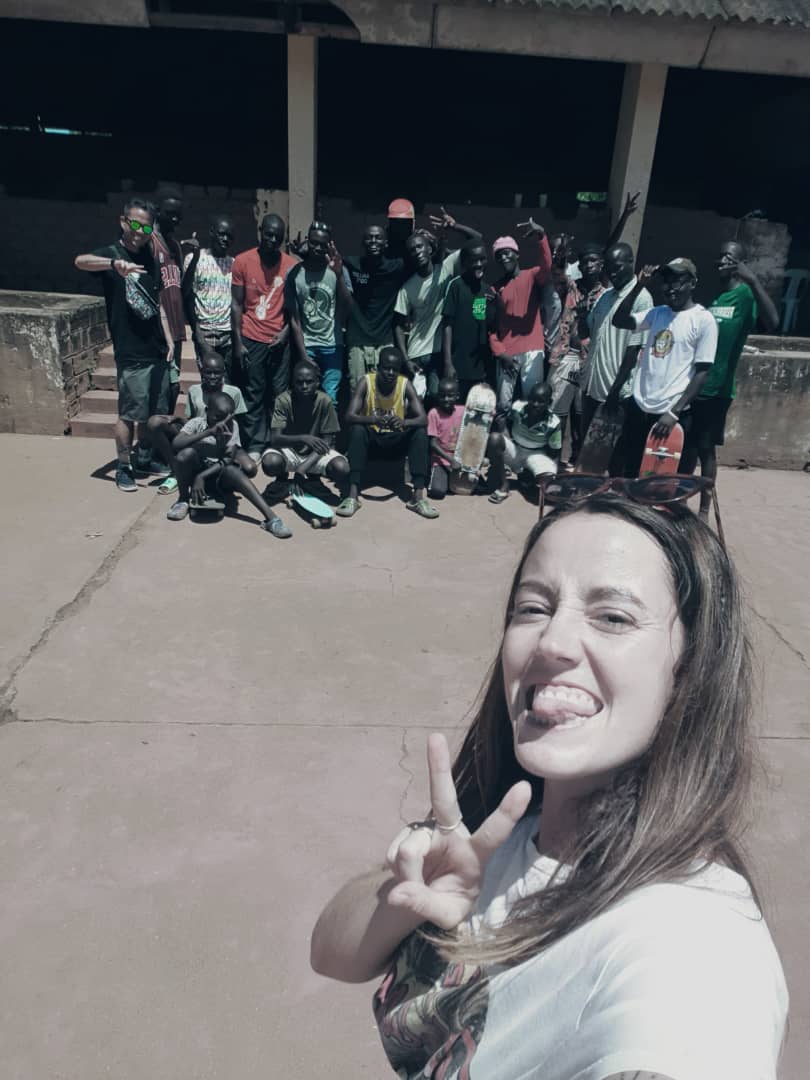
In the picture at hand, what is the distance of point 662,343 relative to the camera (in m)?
5.02

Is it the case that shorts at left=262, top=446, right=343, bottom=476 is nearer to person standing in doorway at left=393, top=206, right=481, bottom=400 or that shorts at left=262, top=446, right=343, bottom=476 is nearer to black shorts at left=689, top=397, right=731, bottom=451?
person standing in doorway at left=393, top=206, right=481, bottom=400

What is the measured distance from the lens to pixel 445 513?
5.73 m

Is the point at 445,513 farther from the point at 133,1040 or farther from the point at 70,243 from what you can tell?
the point at 70,243

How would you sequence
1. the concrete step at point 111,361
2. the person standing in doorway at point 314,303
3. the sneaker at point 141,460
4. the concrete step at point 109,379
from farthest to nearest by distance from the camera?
1. the concrete step at point 111,361
2. the concrete step at point 109,379
3. the sneaker at point 141,460
4. the person standing in doorway at point 314,303

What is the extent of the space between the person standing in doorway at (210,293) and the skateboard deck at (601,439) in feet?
9.42

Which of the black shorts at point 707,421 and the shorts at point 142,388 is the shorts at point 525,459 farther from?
the shorts at point 142,388

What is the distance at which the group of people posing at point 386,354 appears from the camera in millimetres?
5273

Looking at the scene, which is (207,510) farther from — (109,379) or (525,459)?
(109,379)

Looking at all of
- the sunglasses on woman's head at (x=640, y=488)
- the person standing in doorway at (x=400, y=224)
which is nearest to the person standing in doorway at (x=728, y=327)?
the person standing in doorway at (x=400, y=224)

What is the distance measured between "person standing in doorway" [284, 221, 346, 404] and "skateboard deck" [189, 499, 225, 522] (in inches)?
52.7

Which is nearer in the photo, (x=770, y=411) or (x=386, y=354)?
(x=386, y=354)

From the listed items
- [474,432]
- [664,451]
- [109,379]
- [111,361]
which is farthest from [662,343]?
[111,361]

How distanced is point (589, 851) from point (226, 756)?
2.23m

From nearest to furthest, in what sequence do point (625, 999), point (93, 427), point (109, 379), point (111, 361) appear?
point (625, 999) < point (93, 427) < point (109, 379) < point (111, 361)
